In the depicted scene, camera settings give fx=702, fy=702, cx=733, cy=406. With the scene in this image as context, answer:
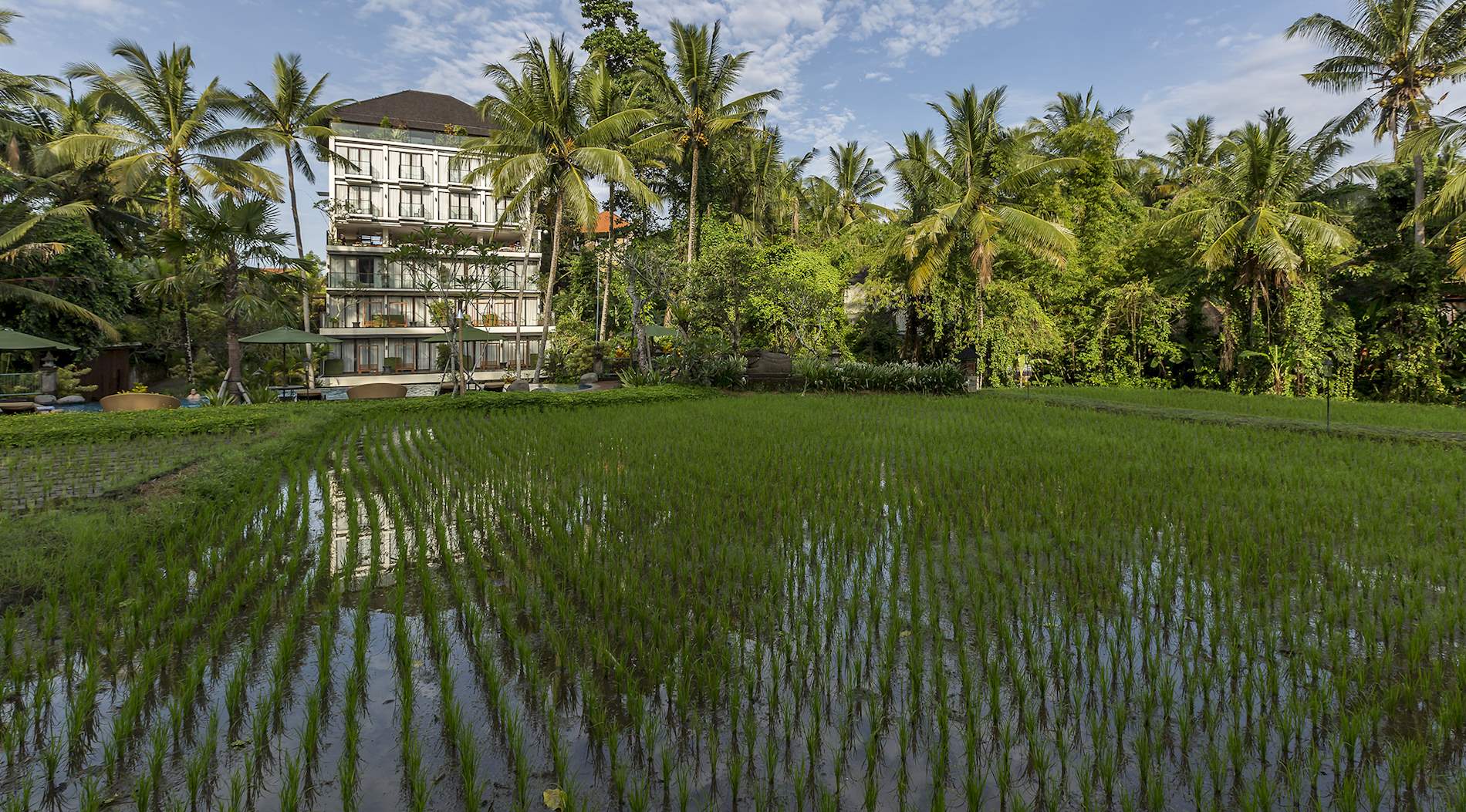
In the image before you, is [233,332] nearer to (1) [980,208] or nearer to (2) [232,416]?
(2) [232,416]

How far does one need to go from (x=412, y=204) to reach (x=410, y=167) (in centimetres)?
187

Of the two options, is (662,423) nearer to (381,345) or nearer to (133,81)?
(133,81)

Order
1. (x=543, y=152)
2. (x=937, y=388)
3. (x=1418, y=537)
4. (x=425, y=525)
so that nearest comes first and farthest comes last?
(x=1418, y=537), (x=425, y=525), (x=937, y=388), (x=543, y=152)

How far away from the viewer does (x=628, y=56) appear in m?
34.4

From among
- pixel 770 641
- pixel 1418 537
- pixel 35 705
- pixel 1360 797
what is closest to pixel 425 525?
pixel 35 705

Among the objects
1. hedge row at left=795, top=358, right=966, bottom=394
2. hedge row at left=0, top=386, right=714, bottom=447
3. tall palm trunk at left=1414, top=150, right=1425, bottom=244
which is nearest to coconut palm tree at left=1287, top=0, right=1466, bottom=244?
tall palm trunk at left=1414, top=150, right=1425, bottom=244

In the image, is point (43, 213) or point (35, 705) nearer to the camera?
point (35, 705)

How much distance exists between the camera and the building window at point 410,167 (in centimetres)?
3616

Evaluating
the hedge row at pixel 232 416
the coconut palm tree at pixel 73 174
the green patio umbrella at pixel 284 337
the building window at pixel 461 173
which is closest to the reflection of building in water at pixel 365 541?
the hedge row at pixel 232 416

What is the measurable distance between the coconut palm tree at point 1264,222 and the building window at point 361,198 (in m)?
34.7

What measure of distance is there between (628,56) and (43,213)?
23598 millimetres

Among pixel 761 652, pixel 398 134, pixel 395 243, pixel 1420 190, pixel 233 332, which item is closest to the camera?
pixel 761 652

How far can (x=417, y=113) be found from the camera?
3881 cm

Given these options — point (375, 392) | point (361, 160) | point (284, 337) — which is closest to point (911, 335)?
point (375, 392)
